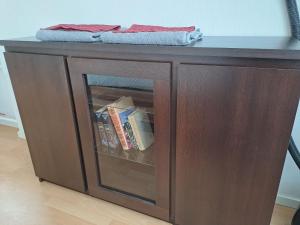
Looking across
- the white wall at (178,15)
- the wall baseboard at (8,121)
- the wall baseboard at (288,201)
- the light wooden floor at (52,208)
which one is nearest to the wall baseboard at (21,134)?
the wall baseboard at (8,121)

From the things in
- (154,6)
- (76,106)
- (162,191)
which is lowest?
(162,191)

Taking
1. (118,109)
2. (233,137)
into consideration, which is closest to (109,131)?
(118,109)

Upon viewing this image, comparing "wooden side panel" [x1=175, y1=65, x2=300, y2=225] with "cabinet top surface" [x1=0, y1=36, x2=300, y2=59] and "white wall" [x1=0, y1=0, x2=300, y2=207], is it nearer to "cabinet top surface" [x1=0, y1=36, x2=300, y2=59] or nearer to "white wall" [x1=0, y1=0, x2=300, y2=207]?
"cabinet top surface" [x1=0, y1=36, x2=300, y2=59]

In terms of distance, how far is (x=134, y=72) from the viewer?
877 millimetres

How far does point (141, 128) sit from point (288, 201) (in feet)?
2.86

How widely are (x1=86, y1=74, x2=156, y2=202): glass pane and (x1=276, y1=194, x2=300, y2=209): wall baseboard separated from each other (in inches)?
27.0

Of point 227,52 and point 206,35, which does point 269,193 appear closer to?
point 227,52

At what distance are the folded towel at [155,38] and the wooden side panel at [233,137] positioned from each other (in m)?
0.09

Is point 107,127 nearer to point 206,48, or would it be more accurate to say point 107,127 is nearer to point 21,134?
point 206,48

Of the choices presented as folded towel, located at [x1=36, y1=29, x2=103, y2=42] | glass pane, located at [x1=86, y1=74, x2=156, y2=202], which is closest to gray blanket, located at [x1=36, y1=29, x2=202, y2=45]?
folded towel, located at [x1=36, y1=29, x2=103, y2=42]

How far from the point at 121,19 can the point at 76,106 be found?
1.63 ft

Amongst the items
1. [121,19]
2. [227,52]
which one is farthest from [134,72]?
[121,19]

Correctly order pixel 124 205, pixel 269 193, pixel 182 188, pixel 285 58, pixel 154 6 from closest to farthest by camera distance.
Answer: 1. pixel 285 58
2. pixel 269 193
3. pixel 182 188
4. pixel 154 6
5. pixel 124 205

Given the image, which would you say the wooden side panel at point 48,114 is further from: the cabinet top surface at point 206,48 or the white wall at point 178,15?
the white wall at point 178,15
